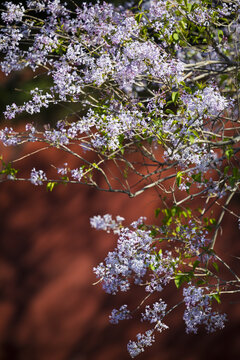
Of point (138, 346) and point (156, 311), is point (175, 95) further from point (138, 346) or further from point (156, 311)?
point (138, 346)

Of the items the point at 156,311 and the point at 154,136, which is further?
the point at 154,136

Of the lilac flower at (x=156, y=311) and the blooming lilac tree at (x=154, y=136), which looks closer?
the blooming lilac tree at (x=154, y=136)

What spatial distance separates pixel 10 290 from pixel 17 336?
65cm

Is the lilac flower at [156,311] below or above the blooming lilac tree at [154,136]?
below

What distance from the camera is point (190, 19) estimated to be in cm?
322

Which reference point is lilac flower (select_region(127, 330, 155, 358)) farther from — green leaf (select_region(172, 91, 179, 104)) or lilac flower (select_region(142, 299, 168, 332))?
green leaf (select_region(172, 91, 179, 104))

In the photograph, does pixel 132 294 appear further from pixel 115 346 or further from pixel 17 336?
pixel 17 336

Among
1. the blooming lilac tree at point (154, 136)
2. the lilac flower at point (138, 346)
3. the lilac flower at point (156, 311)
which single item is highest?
the blooming lilac tree at point (154, 136)

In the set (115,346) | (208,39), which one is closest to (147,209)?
(115,346)

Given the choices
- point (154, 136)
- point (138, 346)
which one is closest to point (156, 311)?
point (138, 346)

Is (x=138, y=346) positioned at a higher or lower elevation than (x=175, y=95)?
lower

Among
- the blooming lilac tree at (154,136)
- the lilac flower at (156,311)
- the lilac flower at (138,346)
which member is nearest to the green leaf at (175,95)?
the blooming lilac tree at (154,136)

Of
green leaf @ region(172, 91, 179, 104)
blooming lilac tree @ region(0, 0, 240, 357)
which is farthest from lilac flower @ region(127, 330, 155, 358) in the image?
green leaf @ region(172, 91, 179, 104)

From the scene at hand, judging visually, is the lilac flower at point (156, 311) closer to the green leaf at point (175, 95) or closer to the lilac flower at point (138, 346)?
the lilac flower at point (138, 346)
